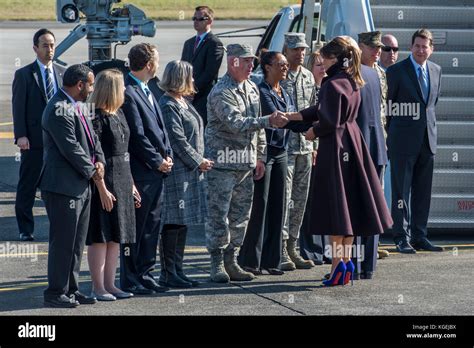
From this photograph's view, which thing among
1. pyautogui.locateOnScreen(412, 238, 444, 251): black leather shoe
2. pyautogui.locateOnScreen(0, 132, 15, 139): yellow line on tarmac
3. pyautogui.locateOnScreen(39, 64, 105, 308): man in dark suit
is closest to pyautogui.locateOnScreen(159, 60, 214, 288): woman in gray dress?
pyautogui.locateOnScreen(39, 64, 105, 308): man in dark suit

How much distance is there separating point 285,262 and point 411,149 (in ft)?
6.28

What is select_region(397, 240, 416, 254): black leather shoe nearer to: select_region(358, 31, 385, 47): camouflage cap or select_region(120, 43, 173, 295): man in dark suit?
select_region(358, 31, 385, 47): camouflage cap

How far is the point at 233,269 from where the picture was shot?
1004 centimetres

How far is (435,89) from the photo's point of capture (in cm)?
1166

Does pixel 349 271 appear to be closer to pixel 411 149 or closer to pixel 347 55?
pixel 347 55

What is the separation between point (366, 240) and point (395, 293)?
2.83ft

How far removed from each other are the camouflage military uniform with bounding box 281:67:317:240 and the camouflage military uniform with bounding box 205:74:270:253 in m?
0.65

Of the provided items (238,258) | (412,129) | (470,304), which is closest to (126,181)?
(238,258)

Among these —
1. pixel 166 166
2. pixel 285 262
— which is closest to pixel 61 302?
pixel 166 166

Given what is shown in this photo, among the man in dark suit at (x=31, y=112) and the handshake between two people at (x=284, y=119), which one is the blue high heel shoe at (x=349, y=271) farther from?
the man in dark suit at (x=31, y=112)

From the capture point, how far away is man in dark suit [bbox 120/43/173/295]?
9273mm

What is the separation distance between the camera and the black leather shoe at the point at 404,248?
37.4ft

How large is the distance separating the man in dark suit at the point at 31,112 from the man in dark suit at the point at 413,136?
3401 mm

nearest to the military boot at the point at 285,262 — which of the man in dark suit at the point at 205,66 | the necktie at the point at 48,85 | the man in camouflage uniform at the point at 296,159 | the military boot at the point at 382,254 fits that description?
the man in camouflage uniform at the point at 296,159
